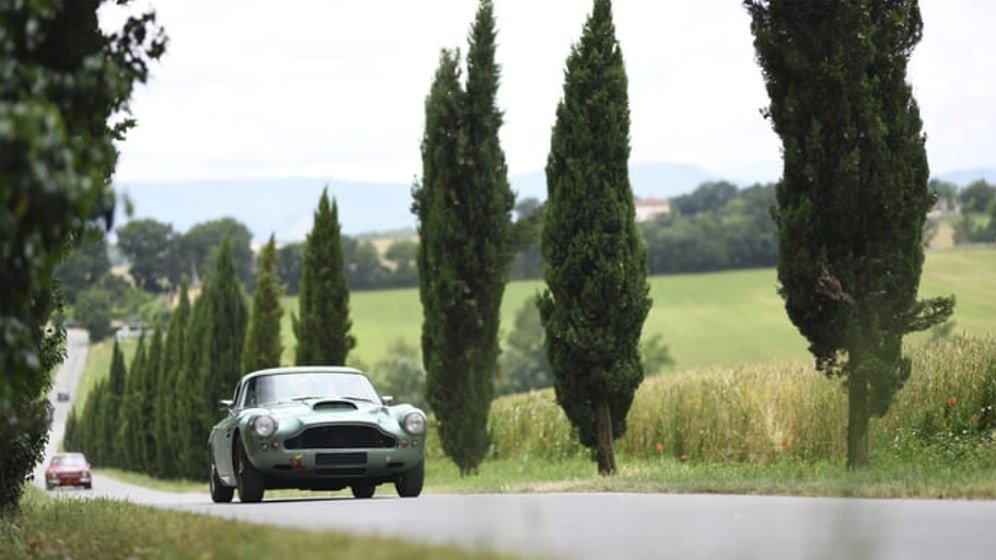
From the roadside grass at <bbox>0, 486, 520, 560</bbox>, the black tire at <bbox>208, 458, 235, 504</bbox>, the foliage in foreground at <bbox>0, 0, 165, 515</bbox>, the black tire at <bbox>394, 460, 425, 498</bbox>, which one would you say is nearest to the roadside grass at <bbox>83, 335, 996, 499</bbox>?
the black tire at <bbox>394, 460, 425, 498</bbox>

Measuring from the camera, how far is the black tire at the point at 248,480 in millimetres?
17312

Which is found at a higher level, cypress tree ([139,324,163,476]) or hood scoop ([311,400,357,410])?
hood scoop ([311,400,357,410])

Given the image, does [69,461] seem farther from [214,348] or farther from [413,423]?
[413,423]

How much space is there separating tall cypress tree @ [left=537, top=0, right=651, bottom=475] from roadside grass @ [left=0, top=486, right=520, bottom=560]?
7.88 meters

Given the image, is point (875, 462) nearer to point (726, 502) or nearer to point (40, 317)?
point (726, 502)

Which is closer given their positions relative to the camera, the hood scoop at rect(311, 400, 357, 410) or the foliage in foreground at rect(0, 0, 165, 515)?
the foliage in foreground at rect(0, 0, 165, 515)

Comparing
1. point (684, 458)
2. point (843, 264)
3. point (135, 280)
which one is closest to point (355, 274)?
point (135, 280)

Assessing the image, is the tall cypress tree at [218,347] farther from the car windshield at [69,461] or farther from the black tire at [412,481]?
the black tire at [412,481]

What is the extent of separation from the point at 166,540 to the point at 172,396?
43.4 meters

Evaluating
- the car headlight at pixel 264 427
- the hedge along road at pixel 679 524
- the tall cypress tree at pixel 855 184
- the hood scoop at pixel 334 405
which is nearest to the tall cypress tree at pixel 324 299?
the hood scoop at pixel 334 405

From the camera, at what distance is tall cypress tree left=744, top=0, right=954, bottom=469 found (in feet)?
58.8

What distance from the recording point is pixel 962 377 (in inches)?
814

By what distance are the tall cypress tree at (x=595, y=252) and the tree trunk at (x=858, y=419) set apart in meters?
4.32

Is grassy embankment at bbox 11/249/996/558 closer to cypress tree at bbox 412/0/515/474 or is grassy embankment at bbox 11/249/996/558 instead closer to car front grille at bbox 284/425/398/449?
cypress tree at bbox 412/0/515/474
